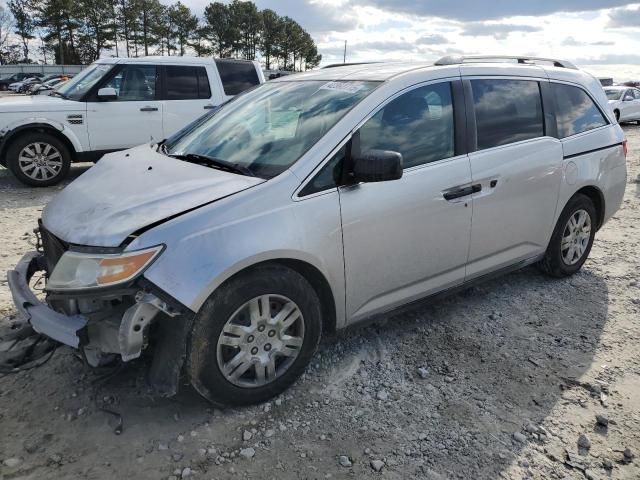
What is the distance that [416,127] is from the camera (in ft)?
11.0

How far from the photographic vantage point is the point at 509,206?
377cm

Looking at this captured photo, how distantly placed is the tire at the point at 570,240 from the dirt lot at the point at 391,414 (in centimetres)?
66

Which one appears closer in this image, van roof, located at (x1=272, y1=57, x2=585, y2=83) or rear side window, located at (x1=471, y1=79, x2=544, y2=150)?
van roof, located at (x1=272, y1=57, x2=585, y2=83)

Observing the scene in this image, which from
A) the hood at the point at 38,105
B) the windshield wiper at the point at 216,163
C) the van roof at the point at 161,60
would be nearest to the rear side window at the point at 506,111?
the windshield wiper at the point at 216,163

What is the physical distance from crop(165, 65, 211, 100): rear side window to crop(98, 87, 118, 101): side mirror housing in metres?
0.84

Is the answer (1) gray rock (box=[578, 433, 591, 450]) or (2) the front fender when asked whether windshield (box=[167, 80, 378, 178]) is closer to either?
(1) gray rock (box=[578, 433, 591, 450])

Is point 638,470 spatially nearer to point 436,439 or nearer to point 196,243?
point 436,439

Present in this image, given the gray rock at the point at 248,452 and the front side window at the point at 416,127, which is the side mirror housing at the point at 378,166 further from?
the gray rock at the point at 248,452

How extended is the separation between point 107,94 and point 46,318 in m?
6.17

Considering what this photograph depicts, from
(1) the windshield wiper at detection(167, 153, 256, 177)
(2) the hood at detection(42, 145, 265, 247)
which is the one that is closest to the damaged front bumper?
(2) the hood at detection(42, 145, 265, 247)

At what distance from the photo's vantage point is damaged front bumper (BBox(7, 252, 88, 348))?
2.50 meters

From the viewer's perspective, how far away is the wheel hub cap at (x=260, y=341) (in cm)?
269

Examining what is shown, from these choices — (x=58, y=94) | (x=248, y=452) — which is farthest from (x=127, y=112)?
(x=248, y=452)

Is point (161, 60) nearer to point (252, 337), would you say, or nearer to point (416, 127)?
point (416, 127)
